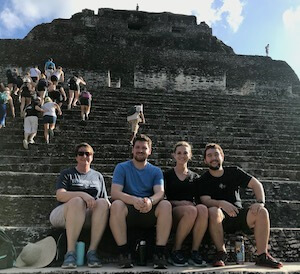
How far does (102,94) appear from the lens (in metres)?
11.2

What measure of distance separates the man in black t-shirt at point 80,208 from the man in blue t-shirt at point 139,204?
0.44 feet

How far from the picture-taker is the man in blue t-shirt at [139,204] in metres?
3.23

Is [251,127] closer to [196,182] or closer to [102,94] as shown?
[102,94]

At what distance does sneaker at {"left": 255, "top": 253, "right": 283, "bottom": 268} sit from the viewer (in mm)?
3172

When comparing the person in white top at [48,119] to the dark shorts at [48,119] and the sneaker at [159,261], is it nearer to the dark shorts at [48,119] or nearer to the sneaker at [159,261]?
the dark shorts at [48,119]

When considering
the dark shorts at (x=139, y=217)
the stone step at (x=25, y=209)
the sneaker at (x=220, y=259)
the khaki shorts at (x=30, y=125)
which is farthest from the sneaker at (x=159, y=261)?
the khaki shorts at (x=30, y=125)

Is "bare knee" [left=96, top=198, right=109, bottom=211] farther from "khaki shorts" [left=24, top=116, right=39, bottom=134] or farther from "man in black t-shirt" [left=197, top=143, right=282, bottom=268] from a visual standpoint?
"khaki shorts" [left=24, top=116, right=39, bottom=134]

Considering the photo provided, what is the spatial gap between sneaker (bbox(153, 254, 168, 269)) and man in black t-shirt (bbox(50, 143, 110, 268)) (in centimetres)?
48

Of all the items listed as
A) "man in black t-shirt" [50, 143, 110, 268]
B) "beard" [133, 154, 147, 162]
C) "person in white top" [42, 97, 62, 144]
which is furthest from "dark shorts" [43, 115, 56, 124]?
"beard" [133, 154, 147, 162]

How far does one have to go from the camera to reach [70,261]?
298 centimetres

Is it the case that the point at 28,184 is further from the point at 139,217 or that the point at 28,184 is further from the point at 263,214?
the point at 263,214

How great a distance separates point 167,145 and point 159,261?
490cm

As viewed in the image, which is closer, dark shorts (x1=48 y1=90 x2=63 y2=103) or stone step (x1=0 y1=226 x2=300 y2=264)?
stone step (x1=0 y1=226 x2=300 y2=264)

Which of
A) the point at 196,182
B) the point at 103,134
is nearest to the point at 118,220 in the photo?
the point at 196,182
